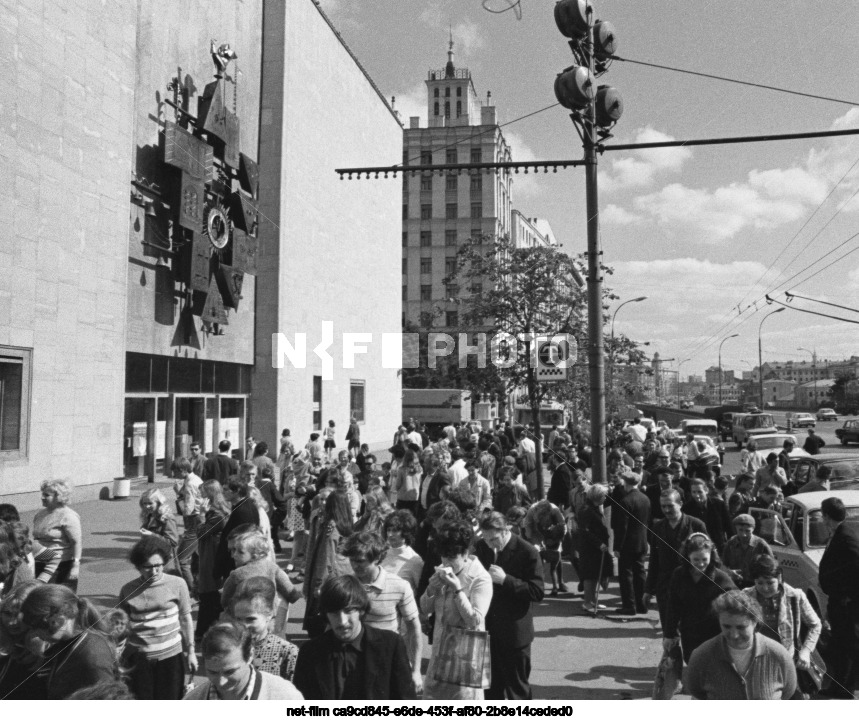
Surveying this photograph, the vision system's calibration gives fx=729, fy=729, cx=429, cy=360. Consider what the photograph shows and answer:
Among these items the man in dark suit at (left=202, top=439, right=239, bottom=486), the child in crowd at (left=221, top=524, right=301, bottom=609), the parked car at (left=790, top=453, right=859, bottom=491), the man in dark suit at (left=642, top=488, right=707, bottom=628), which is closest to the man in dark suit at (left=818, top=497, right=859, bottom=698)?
the man in dark suit at (left=642, top=488, right=707, bottom=628)

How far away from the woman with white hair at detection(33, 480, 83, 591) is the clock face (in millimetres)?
14609

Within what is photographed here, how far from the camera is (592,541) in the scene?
825 cm

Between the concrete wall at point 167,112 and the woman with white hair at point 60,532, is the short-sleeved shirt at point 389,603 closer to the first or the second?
the woman with white hair at point 60,532

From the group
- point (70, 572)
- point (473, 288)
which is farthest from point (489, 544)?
point (473, 288)

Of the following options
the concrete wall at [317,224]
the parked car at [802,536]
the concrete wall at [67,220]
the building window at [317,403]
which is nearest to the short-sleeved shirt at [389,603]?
the parked car at [802,536]

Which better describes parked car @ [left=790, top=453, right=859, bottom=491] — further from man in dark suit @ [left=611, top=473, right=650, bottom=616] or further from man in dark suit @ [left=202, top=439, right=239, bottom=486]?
man in dark suit @ [left=202, top=439, right=239, bottom=486]

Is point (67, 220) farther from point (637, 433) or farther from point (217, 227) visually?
point (637, 433)

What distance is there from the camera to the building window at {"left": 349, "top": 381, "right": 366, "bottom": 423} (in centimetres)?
3208

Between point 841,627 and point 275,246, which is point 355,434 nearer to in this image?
point 275,246

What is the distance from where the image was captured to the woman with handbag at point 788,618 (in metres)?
4.47

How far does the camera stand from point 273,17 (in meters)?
24.9

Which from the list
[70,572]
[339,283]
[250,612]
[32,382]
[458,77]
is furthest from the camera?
[339,283]

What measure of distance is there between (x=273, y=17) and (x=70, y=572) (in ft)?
75.9

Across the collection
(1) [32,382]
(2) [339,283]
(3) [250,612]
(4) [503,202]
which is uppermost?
(4) [503,202]
